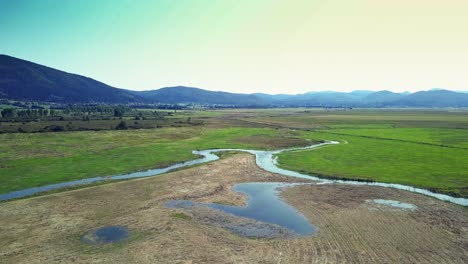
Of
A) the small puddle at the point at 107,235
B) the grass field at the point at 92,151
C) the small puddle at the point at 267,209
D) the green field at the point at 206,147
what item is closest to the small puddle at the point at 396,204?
the green field at the point at 206,147

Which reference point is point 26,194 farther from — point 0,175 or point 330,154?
point 330,154

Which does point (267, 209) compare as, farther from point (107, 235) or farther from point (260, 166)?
point (260, 166)

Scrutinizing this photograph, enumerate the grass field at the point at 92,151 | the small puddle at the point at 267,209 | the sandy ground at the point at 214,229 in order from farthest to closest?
the grass field at the point at 92,151
the small puddle at the point at 267,209
the sandy ground at the point at 214,229

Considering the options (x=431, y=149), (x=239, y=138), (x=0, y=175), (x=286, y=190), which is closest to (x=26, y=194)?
(x=0, y=175)

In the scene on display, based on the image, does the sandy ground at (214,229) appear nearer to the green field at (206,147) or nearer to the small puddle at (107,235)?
the small puddle at (107,235)

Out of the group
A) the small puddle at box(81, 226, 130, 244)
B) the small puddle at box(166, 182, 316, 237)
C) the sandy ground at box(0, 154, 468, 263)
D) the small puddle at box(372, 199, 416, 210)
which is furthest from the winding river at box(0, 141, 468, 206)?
the small puddle at box(81, 226, 130, 244)

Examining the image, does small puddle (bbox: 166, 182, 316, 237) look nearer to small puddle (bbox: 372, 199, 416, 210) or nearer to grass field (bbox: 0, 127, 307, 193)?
small puddle (bbox: 372, 199, 416, 210)
